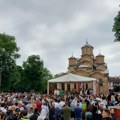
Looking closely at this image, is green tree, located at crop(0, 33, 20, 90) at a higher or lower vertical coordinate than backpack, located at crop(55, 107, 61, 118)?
higher

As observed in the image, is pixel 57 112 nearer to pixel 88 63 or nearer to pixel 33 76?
pixel 33 76

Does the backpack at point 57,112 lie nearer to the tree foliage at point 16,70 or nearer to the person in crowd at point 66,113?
the person in crowd at point 66,113

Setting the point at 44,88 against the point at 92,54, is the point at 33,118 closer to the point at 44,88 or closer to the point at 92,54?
the point at 44,88

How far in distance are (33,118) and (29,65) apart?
193 ft

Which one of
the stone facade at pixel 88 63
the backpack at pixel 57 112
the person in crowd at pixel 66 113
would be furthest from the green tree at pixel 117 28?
the stone facade at pixel 88 63

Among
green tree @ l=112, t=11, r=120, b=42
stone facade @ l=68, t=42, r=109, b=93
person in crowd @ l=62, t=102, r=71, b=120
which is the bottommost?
person in crowd @ l=62, t=102, r=71, b=120

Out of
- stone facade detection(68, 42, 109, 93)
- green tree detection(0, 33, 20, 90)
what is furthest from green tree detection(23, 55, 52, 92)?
stone facade detection(68, 42, 109, 93)

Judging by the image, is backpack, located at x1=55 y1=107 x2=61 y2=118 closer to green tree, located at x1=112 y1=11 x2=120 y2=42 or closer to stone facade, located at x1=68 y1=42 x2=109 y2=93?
green tree, located at x1=112 y1=11 x2=120 y2=42

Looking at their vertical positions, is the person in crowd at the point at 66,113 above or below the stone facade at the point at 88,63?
below

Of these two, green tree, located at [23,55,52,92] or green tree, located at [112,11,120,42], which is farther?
green tree, located at [23,55,52,92]

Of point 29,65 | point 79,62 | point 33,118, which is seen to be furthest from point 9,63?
point 33,118

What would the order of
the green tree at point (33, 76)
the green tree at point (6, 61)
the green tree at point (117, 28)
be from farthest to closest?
the green tree at point (33, 76)
the green tree at point (6, 61)
the green tree at point (117, 28)

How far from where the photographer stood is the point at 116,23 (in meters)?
30.4

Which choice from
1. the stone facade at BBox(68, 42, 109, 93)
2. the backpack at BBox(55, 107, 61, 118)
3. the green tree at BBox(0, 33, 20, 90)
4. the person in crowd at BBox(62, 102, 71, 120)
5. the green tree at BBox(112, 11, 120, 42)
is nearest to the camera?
the person in crowd at BBox(62, 102, 71, 120)
